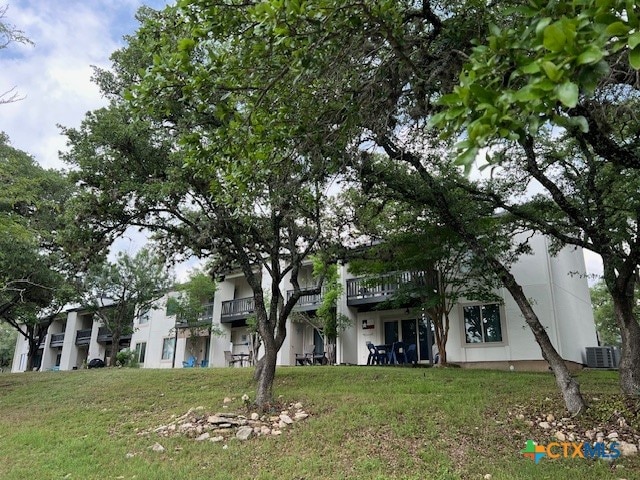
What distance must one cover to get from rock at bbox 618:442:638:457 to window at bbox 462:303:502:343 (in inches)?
433

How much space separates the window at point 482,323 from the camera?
1695cm

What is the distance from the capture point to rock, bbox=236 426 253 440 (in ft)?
25.3

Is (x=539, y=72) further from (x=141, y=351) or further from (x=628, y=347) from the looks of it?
(x=141, y=351)

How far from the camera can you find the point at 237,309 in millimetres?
24594

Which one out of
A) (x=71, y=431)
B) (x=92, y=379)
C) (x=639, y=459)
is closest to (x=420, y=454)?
(x=639, y=459)

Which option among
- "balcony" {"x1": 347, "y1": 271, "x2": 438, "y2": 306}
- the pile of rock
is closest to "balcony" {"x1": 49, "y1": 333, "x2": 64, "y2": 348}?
"balcony" {"x1": 347, "y1": 271, "x2": 438, "y2": 306}

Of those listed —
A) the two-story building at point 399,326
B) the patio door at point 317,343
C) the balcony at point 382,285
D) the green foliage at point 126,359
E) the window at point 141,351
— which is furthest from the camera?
the window at point 141,351

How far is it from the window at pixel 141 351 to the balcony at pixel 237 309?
27.1 ft

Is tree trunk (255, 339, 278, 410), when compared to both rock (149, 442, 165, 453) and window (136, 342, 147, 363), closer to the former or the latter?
rock (149, 442, 165, 453)

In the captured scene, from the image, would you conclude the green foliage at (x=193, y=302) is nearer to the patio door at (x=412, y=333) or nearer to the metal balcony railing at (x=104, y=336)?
the patio door at (x=412, y=333)

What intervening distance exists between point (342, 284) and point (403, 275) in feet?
12.2

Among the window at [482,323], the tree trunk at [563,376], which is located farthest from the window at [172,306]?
the tree trunk at [563,376]

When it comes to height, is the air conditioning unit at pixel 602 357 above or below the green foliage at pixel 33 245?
below

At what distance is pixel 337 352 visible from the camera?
2027 centimetres
